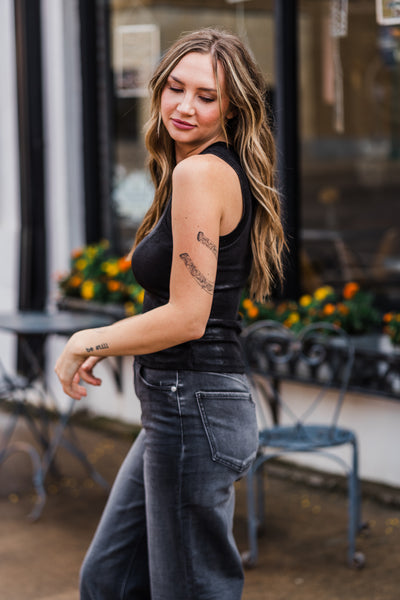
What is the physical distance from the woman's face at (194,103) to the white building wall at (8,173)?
4804 mm

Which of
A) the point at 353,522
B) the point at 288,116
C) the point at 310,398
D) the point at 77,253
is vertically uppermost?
the point at 288,116

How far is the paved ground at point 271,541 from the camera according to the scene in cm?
362

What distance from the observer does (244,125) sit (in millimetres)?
2219

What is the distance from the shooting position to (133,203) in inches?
262

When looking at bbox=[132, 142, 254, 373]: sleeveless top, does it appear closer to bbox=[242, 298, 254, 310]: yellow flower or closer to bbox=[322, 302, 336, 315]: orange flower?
bbox=[322, 302, 336, 315]: orange flower

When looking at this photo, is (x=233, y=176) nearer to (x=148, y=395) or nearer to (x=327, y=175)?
(x=148, y=395)

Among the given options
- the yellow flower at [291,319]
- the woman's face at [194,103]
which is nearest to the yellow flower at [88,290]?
the yellow flower at [291,319]

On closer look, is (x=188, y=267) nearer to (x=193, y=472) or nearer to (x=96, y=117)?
(x=193, y=472)

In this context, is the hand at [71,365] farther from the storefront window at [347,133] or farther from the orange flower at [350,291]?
the storefront window at [347,133]

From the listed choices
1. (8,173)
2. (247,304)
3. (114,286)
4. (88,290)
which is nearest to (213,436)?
(247,304)

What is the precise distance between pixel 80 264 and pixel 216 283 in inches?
170

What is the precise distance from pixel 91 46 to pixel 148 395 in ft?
15.8

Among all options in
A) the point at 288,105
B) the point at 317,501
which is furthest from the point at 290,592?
the point at 288,105

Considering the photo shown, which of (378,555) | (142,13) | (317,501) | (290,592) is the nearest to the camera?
(290,592)
